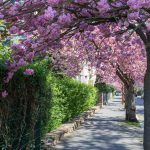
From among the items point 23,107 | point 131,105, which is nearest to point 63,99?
point 23,107

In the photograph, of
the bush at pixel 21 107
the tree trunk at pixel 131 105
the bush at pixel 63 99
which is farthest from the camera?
the tree trunk at pixel 131 105

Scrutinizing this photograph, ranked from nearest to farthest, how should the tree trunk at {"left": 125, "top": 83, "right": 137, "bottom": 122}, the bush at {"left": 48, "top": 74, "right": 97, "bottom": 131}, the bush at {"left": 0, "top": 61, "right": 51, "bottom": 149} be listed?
the bush at {"left": 0, "top": 61, "right": 51, "bottom": 149}
the bush at {"left": 48, "top": 74, "right": 97, "bottom": 131}
the tree trunk at {"left": 125, "top": 83, "right": 137, "bottom": 122}

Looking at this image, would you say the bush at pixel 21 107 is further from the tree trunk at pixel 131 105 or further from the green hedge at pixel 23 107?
the tree trunk at pixel 131 105

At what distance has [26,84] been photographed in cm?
809

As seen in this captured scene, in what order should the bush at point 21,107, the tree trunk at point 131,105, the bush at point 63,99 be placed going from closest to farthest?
the bush at point 21,107 → the bush at point 63,99 → the tree trunk at point 131,105

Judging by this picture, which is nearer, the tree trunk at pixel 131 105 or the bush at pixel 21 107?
the bush at pixel 21 107

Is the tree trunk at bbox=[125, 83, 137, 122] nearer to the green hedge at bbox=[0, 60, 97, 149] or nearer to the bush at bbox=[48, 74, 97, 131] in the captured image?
the bush at bbox=[48, 74, 97, 131]

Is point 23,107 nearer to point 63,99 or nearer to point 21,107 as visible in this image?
point 21,107

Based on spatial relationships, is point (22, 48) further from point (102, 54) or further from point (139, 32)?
point (102, 54)

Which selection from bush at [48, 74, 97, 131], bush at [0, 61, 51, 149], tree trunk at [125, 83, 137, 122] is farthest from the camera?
tree trunk at [125, 83, 137, 122]

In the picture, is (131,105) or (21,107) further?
(131,105)

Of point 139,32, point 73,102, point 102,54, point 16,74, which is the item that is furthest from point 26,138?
Answer: point 73,102

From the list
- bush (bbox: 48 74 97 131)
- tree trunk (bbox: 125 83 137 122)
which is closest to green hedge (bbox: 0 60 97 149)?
bush (bbox: 48 74 97 131)

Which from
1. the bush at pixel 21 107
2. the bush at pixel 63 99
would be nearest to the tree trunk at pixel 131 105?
the bush at pixel 63 99
